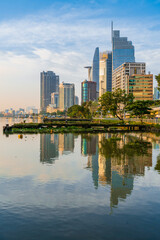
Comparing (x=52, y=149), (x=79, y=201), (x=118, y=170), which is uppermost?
(x=52, y=149)

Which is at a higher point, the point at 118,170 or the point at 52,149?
the point at 52,149

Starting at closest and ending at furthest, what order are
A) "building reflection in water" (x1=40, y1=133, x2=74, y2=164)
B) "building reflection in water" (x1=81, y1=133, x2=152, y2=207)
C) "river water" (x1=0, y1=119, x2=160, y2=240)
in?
"river water" (x1=0, y1=119, x2=160, y2=240) < "building reflection in water" (x1=81, y1=133, x2=152, y2=207) < "building reflection in water" (x1=40, y1=133, x2=74, y2=164)

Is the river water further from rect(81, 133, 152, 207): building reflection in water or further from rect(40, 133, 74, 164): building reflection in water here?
rect(40, 133, 74, 164): building reflection in water

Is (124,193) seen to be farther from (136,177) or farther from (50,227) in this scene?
(50,227)

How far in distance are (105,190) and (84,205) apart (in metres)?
3.02

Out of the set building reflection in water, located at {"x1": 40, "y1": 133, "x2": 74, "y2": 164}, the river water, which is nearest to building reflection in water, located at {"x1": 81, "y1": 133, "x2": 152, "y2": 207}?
the river water

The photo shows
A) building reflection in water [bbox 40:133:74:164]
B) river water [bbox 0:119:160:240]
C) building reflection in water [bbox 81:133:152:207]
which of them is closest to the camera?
river water [bbox 0:119:160:240]

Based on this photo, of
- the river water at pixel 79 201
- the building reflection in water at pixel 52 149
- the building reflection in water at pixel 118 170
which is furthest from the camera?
the building reflection in water at pixel 52 149

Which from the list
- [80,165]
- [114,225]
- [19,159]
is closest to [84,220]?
[114,225]

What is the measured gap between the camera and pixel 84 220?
1223 cm

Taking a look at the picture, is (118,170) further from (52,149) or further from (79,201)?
(52,149)

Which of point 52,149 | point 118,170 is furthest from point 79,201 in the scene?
point 52,149

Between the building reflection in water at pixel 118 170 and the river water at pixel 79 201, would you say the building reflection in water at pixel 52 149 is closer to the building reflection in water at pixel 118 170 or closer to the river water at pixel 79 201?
the river water at pixel 79 201

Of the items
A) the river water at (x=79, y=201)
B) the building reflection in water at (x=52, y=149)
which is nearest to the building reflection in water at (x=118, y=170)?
the river water at (x=79, y=201)
